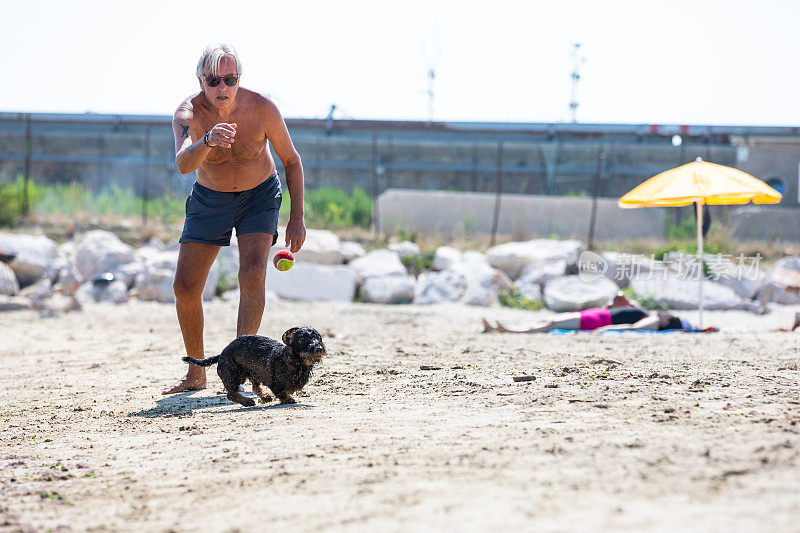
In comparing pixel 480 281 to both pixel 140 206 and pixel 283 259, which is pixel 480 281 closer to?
pixel 283 259

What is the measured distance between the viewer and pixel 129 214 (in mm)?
16016

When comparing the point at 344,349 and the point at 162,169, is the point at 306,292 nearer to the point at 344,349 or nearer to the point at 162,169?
the point at 344,349

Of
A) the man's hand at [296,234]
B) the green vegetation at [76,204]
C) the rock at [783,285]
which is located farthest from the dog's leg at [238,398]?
the green vegetation at [76,204]

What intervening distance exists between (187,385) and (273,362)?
106cm

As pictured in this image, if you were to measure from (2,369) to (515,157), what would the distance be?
60.0ft

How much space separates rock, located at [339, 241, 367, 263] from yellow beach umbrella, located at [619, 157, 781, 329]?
5.32 metres

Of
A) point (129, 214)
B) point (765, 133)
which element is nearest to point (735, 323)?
point (129, 214)

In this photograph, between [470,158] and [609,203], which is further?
[470,158]

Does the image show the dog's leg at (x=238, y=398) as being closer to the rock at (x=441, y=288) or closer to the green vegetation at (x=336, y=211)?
the rock at (x=441, y=288)

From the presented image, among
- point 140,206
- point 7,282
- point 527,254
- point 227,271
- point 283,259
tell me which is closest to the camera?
point 283,259

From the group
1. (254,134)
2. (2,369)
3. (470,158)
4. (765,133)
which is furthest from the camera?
(470,158)

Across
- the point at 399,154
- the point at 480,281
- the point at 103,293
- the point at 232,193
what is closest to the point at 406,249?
the point at 480,281

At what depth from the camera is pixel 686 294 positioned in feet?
36.8

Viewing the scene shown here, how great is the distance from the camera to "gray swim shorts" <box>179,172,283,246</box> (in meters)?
4.35
